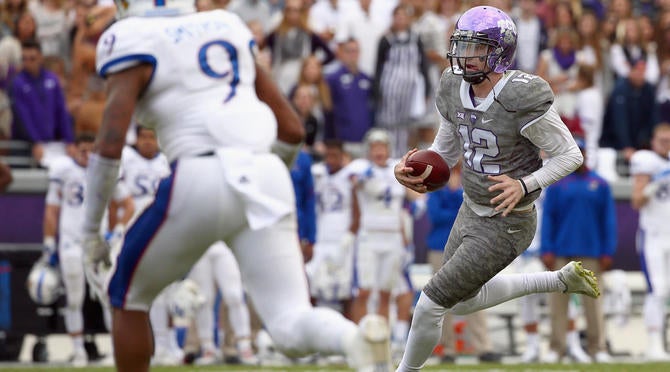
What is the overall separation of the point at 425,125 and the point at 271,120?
26.3ft

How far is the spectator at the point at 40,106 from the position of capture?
12.2 metres

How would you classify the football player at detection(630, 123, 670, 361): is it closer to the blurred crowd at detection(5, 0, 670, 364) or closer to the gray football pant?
the blurred crowd at detection(5, 0, 670, 364)

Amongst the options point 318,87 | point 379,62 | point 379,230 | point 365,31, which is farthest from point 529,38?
point 379,230

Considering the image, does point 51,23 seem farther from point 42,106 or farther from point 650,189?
point 650,189

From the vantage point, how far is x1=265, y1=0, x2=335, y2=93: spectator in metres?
13.2

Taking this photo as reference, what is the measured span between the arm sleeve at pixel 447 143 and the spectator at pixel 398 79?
7217 mm

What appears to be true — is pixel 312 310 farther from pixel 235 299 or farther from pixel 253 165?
pixel 235 299

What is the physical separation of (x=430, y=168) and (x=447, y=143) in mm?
269

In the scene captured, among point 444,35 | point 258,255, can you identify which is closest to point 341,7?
point 444,35

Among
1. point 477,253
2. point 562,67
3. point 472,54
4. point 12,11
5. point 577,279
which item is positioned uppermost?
point 12,11

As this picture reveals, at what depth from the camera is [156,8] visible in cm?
530

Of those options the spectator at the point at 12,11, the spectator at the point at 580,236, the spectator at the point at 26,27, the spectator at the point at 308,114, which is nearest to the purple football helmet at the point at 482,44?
the spectator at the point at 580,236

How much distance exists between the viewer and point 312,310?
15.9 ft

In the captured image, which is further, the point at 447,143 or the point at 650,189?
the point at 650,189
